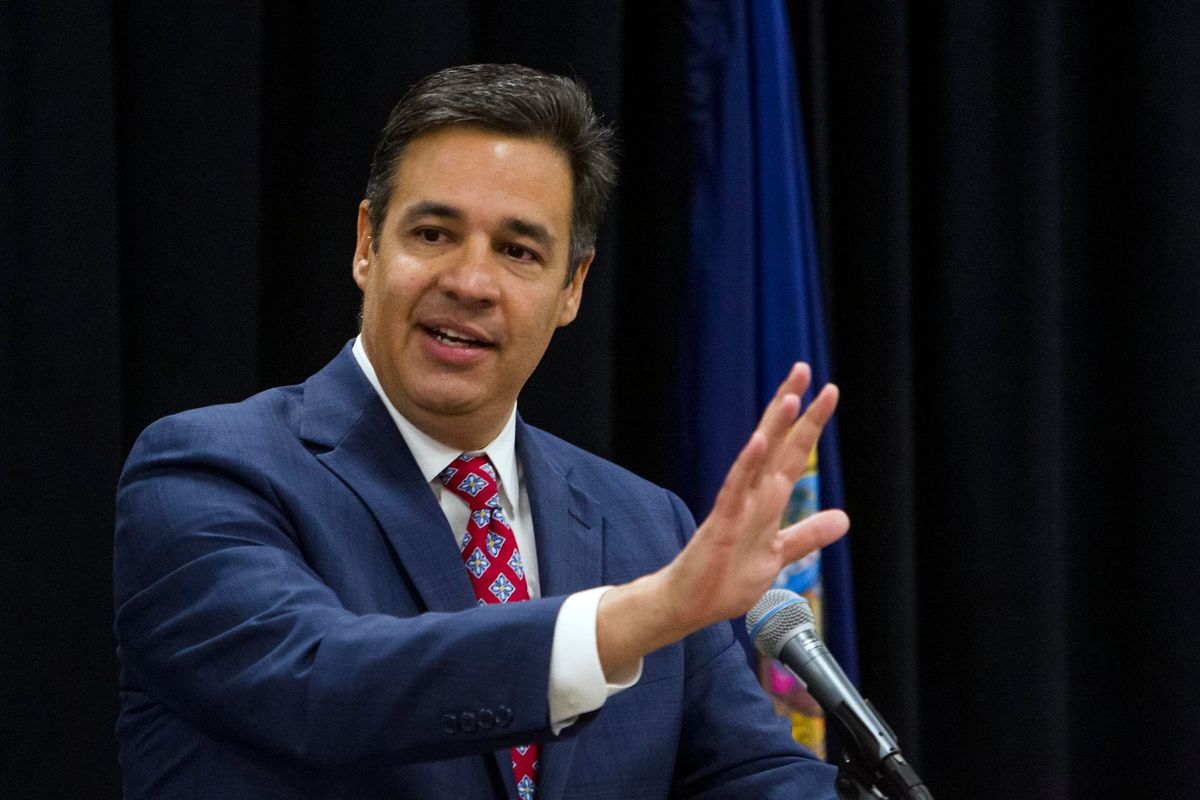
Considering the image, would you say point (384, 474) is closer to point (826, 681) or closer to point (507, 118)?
point (507, 118)

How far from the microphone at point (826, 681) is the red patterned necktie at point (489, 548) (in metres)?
0.40

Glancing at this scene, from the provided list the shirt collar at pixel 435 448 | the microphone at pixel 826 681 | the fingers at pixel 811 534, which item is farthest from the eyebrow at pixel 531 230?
the fingers at pixel 811 534

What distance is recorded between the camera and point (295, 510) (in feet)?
5.85

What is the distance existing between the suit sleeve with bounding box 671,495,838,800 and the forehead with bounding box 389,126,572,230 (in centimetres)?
70

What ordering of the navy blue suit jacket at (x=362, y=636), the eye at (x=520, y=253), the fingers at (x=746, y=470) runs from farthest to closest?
A: the eye at (x=520, y=253) < the navy blue suit jacket at (x=362, y=636) < the fingers at (x=746, y=470)

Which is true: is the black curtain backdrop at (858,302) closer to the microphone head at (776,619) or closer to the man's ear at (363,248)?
the man's ear at (363,248)

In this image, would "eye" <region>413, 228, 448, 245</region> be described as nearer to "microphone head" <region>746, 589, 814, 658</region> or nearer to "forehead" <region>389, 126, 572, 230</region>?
"forehead" <region>389, 126, 572, 230</region>

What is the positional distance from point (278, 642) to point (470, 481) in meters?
0.55

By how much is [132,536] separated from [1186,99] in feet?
9.80

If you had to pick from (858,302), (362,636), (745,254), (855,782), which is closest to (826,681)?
(855,782)

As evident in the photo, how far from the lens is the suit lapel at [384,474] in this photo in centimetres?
184

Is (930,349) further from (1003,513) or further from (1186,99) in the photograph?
(1186,99)

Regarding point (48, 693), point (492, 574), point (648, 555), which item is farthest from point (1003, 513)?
point (48, 693)

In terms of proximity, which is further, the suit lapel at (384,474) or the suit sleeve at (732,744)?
the suit sleeve at (732,744)
